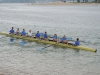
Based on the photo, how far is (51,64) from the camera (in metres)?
25.1

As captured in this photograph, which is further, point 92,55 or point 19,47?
point 19,47

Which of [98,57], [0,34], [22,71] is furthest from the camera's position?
[0,34]

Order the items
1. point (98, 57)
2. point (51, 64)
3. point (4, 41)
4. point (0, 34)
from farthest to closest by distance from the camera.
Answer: point (0, 34) → point (4, 41) → point (98, 57) → point (51, 64)

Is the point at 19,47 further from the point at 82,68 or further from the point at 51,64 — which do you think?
the point at 82,68

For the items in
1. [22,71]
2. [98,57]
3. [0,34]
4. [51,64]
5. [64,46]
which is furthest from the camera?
[0,34]

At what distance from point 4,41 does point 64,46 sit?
11.7 m

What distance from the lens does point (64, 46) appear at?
31609 mm

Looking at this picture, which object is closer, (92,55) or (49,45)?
(92,55)

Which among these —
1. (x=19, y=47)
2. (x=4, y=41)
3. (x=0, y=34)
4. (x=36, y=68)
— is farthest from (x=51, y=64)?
(x=0, y=34)

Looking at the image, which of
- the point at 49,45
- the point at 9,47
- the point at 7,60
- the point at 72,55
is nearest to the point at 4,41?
the point at 9,47

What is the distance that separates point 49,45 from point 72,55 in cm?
558

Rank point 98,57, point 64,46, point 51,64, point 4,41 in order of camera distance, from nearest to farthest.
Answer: point 51,64, point 98,57, point 64,46, point 4,41

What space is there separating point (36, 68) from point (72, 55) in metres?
7.01

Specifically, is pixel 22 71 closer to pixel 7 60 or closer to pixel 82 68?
pixel 7 60
